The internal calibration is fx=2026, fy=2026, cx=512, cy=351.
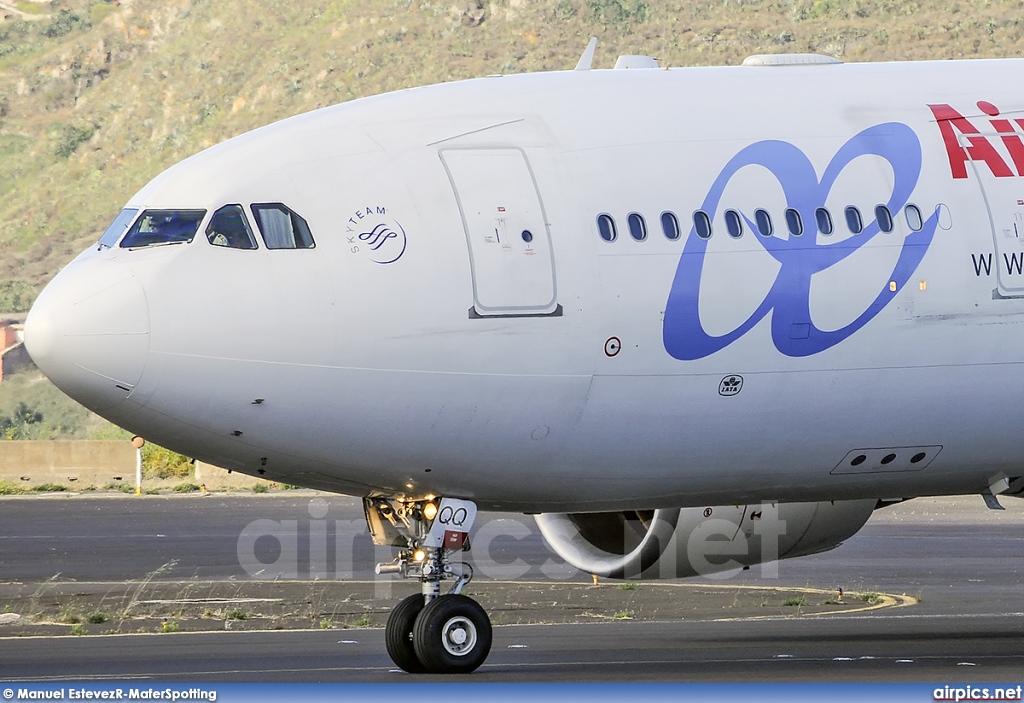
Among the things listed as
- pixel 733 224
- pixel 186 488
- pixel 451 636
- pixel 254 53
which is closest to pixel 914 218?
pixel 733 224

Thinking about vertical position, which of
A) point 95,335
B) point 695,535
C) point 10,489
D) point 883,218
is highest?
point 10,489

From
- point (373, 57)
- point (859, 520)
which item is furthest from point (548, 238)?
point (373, 57)

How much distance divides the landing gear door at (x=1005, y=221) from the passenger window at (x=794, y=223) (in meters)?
1.80

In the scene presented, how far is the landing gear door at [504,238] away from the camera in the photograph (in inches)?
615

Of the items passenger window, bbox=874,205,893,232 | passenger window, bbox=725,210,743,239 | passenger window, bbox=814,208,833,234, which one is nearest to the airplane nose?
passenger window, bbox=725,210,743,239

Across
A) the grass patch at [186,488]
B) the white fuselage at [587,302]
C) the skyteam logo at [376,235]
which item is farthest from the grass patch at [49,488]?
the skyteam logo at [376,235]

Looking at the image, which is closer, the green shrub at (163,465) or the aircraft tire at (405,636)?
the aircraft tire at (405,636)

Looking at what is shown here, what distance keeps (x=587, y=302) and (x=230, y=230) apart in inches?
111

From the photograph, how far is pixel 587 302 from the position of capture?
52.1 feet

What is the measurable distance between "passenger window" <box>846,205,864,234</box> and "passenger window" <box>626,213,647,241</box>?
1847 mm

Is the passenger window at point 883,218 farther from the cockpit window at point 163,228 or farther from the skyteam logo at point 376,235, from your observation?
the cockpit window at point 163,228

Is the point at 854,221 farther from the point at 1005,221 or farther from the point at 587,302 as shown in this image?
the point at 587,302

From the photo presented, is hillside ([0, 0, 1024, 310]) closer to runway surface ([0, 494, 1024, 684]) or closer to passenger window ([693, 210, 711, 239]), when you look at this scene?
runway surface ([0, 494, 1024, 684])

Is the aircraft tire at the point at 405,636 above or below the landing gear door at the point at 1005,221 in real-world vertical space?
below
